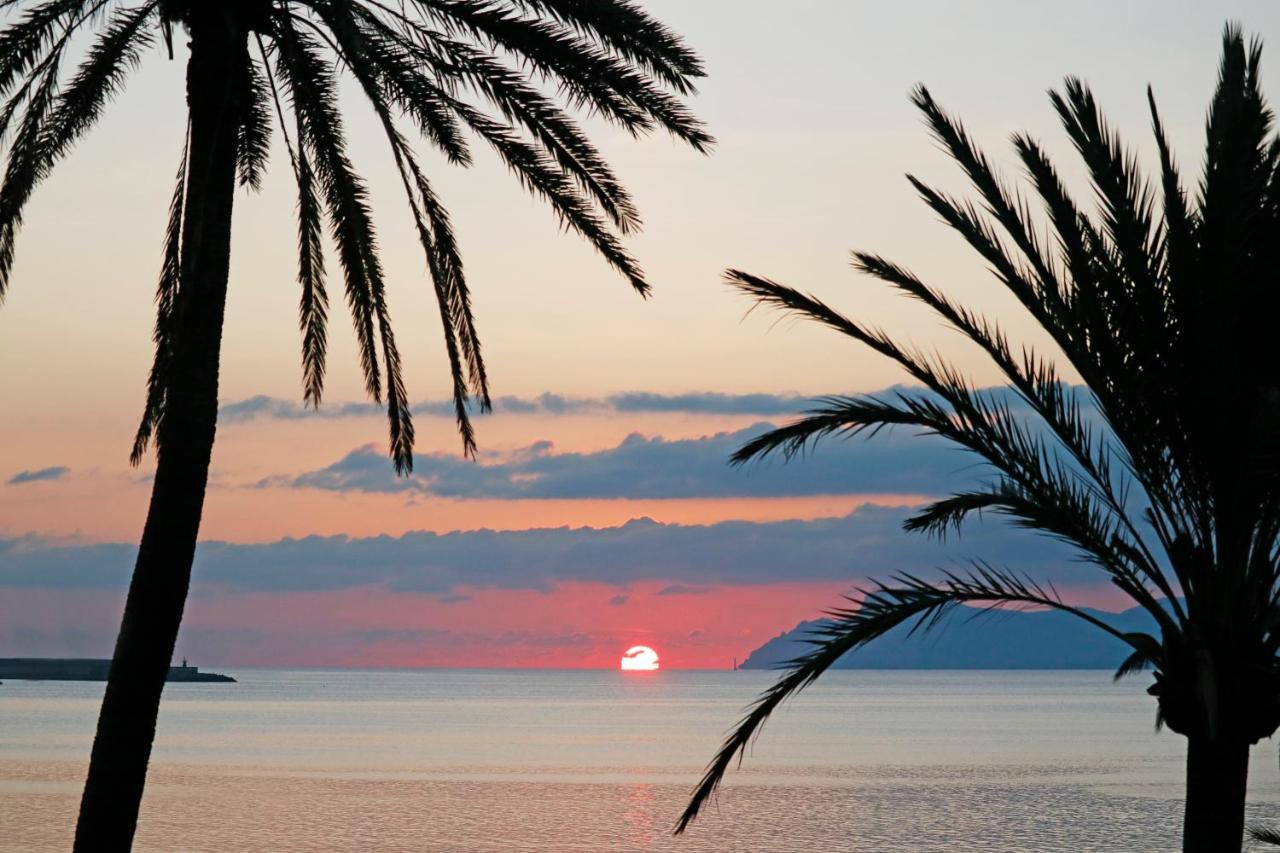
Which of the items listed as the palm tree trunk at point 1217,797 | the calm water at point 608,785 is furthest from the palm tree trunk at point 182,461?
the calm water at point 608,785

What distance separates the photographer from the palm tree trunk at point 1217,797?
11.2m

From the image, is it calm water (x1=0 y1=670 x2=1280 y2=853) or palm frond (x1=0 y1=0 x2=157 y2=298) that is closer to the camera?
palm frond (x1=0 y1=0 x2=157 y2=298)

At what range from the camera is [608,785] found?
6019 centimetres

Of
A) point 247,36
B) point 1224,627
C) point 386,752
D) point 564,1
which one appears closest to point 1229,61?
point 1224,627

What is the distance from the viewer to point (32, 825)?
43438 mm

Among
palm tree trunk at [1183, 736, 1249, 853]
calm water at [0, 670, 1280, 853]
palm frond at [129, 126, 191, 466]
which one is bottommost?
calm water at [0, 670, 1280, 853]

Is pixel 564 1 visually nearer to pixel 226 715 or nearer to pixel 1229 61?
pixel 1229 61

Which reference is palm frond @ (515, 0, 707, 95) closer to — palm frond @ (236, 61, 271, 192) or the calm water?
palm frond @ (236, 61, 271, 192)

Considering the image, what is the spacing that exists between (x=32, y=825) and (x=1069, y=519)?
39200mm

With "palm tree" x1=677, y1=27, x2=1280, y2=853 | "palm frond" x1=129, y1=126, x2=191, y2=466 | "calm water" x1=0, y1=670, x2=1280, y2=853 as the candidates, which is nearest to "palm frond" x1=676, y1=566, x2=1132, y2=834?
"palm tree" x1=677, y1=27, x2=1280, y2=853

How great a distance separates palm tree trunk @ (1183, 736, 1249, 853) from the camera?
36.7ft

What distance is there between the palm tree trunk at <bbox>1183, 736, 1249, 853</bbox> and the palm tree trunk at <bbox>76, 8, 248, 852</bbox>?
24.4ft

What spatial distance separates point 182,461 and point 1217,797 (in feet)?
26.2

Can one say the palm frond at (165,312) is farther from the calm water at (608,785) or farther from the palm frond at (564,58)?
the calm water at (608,785)
